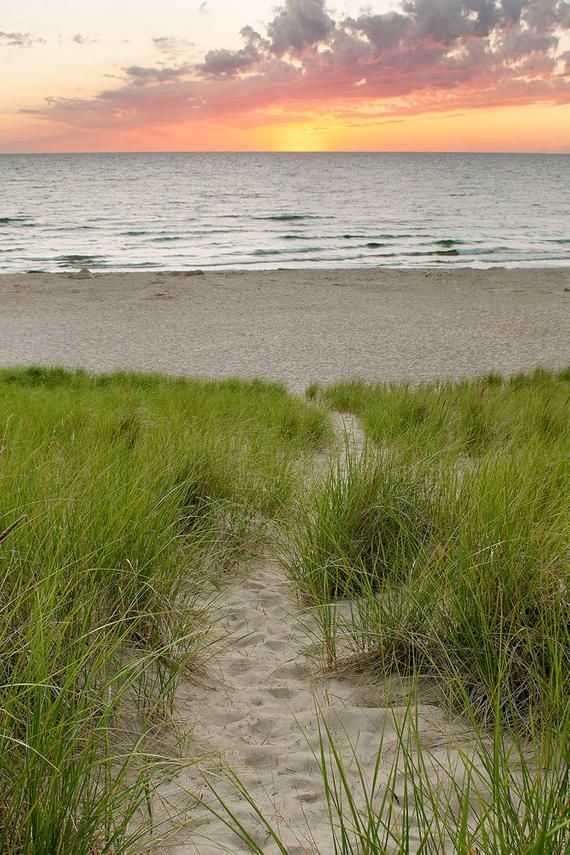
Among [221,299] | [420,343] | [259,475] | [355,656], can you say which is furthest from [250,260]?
[355,656]

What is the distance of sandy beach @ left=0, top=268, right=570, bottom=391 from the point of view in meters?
11.3

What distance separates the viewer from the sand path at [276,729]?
72.4 inches

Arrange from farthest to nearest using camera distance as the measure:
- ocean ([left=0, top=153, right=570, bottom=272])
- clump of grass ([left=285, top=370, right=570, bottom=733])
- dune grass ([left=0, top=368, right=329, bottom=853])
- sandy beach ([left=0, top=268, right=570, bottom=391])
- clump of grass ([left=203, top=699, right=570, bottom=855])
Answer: ocean ([left=0, top=153, right=570, bottom=272]) → sandy beach ([left=0, top=268, right=570, bottom=391]) → clump of grass ([left=285, top=370, right=570, bottom=733]) → dune grass ([left=0, top=368, right=329, bottom=853]) → clump of grass ([left=203, top=699, right=570, bottom=855])

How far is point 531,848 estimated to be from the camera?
1226 millimetres

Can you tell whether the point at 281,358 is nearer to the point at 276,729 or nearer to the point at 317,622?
the point at 317,622

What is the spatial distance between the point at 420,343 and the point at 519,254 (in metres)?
18.4

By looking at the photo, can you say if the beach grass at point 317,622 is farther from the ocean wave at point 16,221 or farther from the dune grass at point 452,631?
the ocean wave at point 16,221

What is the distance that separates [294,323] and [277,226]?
25020 millimetres

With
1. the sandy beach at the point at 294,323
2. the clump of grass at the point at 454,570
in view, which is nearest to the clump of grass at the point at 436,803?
the clump of grass at the point at 454,570

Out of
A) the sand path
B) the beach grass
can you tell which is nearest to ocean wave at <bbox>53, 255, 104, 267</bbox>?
the beach grass

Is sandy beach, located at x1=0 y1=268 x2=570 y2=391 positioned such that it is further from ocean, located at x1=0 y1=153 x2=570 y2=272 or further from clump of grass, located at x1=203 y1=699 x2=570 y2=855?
clump of grass, located at x1=203 y1=699 x2=570 y2=855

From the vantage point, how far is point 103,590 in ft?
7.98

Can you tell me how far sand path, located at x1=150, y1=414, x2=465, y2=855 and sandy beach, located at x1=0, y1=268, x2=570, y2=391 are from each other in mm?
6871

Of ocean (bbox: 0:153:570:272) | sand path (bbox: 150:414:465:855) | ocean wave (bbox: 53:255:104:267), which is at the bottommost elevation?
sand path (bbox: 150:414:465:855)
